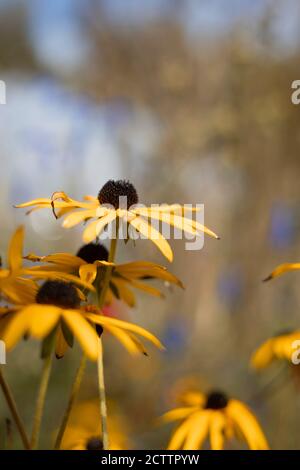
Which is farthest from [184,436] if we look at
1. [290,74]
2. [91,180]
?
[290,74]

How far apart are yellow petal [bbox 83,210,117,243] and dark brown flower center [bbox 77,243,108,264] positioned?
108 millimetres

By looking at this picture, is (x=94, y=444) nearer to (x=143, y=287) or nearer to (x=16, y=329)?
(x=143, y=287)

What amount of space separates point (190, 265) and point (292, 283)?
0.65m

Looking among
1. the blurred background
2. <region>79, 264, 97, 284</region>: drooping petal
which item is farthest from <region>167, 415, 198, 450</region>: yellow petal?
the blurred background

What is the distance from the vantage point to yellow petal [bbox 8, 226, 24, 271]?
0.57m

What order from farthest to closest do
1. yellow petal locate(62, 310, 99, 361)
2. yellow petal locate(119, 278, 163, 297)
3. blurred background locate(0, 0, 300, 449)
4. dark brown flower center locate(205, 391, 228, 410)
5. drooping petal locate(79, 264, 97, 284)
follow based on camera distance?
blurred background locate(0, 0, 300, 449)
dark brown flower center locate(205, 391, 228, 410)
yellow petal locate(119, 278, 163, 297)
drooping petal locate(79, 264, 97, 284)
yellow petal locate(62, 310, 99, 361)

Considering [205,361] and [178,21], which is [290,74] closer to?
[178,21]

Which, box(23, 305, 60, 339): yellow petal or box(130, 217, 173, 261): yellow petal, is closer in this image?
box(23, 305, 60, 339): yellow petal

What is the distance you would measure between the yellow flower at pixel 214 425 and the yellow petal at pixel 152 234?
250 millimetres

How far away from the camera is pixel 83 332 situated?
1.74 ft

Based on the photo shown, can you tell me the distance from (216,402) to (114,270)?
313 mm

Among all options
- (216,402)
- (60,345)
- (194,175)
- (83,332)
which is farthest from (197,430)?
(194,175)

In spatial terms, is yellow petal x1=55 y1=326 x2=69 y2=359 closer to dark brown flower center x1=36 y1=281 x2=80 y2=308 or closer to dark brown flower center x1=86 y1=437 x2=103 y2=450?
dark brown flower center x1=36 y1=281 x2=80 y2=308

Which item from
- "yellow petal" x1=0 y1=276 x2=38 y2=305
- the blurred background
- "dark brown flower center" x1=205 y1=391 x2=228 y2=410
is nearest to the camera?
"yellow petal" x1=0 y1=276 x2=38 y2=305
